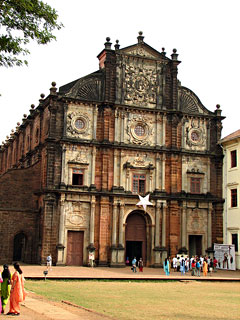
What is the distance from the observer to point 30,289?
24562mm

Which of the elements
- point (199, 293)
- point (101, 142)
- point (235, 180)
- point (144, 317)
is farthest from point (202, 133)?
point (144, 317)

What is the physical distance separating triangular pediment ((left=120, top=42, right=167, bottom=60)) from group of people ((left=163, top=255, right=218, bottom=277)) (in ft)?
58.2

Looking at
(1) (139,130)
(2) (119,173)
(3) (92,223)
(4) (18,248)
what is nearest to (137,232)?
(3) (92,223)

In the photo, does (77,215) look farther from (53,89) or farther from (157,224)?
(53,89)

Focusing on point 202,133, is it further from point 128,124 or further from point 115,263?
point 115,263

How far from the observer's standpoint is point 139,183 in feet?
147

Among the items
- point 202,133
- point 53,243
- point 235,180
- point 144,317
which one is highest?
point 202,133

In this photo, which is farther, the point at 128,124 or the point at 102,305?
the point at 128,124

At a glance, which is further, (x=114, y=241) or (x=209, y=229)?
(x=209, y=229)

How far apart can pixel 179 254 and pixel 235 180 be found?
8.29 meters

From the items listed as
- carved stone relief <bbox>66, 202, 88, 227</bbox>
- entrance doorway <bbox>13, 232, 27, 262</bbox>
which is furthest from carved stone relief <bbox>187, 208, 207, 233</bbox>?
entrance doorway <bbox>13, 232, 27, 262</bbox>

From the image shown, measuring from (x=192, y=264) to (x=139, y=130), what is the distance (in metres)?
13.4

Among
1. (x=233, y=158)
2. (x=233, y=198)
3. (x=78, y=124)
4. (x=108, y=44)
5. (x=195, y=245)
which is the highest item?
(x=108, y=44)

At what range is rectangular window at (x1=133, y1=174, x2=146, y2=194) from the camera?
44438mm
